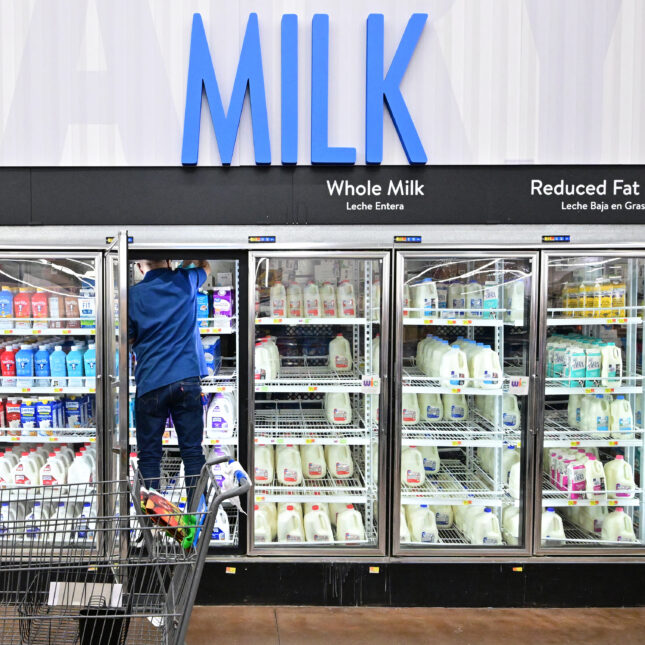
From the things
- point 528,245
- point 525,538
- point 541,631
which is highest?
point 528,245

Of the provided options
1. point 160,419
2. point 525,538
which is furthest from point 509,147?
point 160,419

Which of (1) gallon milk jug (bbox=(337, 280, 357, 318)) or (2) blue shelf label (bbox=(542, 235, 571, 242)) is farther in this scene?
(1) gallon milk jug (bbox=(337, 280, 357, 318))

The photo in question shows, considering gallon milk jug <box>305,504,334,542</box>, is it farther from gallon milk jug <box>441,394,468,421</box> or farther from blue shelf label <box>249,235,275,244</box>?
blue shelf label <box>249,235,275,244</box>

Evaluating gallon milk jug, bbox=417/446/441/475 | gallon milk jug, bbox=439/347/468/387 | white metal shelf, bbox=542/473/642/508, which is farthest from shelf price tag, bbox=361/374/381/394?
white metal shelf, bbox=542/473/642/508

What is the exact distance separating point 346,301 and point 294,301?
327 mm

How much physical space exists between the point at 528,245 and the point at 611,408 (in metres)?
1.18

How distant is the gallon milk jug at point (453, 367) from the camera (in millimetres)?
3508

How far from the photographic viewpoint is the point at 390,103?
340 cm

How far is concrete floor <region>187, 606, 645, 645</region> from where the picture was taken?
117 inches

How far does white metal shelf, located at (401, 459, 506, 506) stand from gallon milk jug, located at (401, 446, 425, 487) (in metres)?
0.04

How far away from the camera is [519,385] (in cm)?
333

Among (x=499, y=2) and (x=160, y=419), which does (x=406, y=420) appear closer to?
(x=160, y=419)

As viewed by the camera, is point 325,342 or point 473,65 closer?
point 473,65

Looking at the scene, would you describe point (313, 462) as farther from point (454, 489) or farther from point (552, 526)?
point (552, 526)
